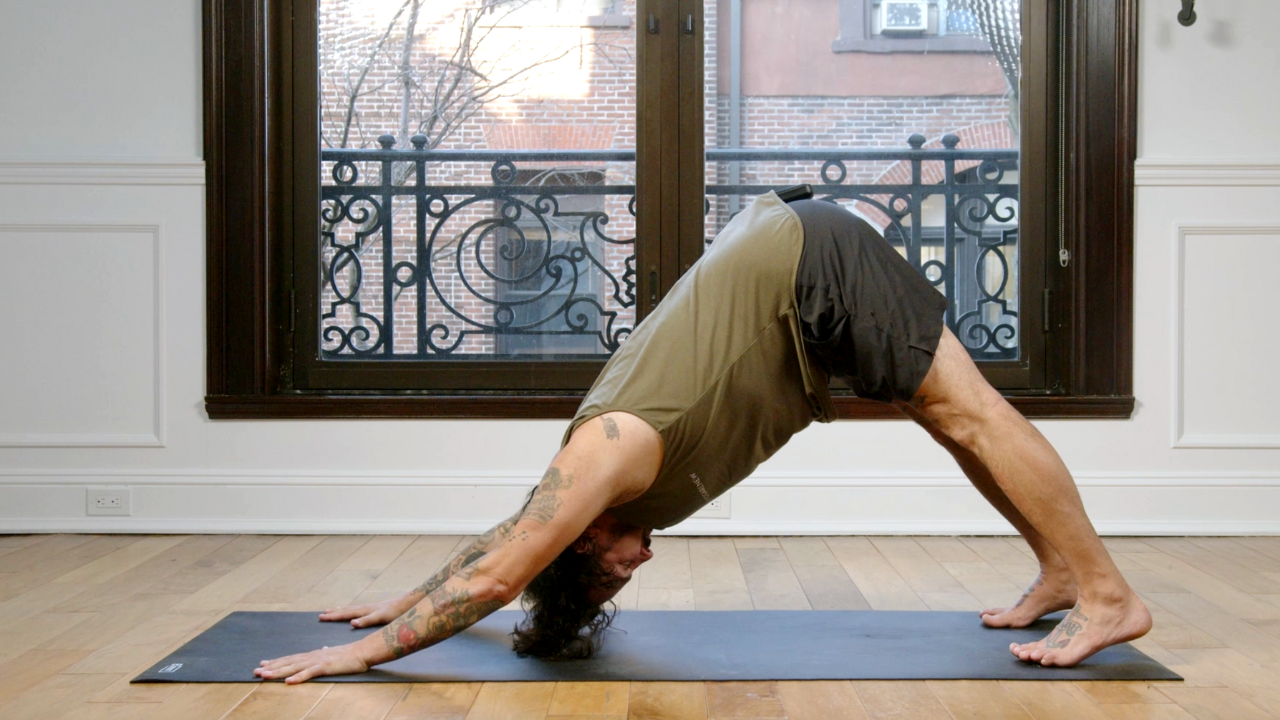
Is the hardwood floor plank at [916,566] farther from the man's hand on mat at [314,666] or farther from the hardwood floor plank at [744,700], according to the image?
the man's hand on mat at [314,666]

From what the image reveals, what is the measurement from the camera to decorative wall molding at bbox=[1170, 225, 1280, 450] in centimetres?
341

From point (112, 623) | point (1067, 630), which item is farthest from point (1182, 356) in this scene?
point (112, 623)

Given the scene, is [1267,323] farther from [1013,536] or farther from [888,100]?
[888,100]

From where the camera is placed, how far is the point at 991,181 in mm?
3557

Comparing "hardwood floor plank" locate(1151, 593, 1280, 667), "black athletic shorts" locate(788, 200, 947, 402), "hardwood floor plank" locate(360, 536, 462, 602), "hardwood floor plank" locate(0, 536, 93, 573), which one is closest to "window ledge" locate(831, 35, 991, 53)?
"black athletic shorts" locate(788, 200, 947, 402)

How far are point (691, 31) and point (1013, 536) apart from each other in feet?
6.54

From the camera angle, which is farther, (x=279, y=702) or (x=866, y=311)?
(x=866, y=311)

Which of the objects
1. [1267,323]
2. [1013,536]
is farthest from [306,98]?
[1267,323]

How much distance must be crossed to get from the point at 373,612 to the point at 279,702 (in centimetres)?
49

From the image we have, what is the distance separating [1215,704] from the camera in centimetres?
172

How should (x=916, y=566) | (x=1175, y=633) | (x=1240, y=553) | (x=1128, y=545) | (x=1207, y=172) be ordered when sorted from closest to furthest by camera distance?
(x=1175, y=633), (x=916, y=566), (x=1240, y=553), (x=1128, y=545), (x=1207, y=172)

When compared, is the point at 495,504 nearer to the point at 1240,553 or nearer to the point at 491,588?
the point at 491,588

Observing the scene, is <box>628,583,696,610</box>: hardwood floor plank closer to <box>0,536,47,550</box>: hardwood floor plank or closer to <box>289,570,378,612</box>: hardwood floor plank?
<box>289,570,378,612</box>: hardwood floor plank

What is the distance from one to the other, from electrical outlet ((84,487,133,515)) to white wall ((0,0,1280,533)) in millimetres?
28
